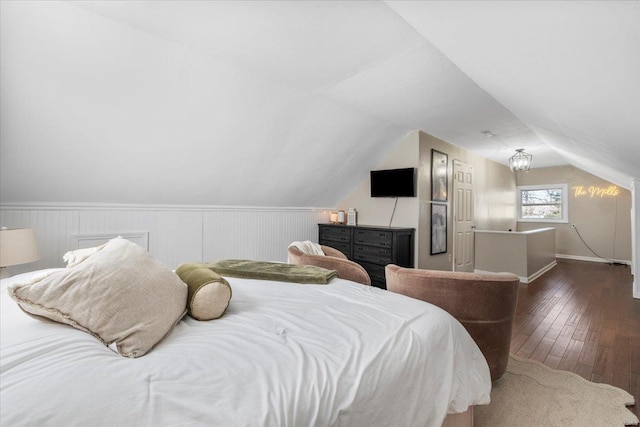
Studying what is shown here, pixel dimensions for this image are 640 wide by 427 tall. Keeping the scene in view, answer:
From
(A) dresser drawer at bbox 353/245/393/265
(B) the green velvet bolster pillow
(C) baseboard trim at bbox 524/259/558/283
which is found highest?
(B) the green velvet bolster pillow

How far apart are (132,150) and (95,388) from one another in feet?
8.76

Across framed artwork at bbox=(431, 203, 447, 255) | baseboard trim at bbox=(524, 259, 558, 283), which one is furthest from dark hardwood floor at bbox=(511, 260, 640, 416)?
framed artwork at bbox=(431, 203, 447, 255)

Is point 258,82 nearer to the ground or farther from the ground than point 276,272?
farther from the ground

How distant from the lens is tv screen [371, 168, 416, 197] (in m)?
4.34

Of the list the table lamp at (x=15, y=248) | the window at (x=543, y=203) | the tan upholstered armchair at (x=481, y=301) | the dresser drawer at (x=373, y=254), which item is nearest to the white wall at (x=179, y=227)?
the table lamp at (x=15, y=248)

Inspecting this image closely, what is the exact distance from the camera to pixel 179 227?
3695 millimetres

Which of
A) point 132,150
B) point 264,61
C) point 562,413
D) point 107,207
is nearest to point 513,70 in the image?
point 264,61

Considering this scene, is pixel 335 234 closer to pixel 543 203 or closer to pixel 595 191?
pixel 543 203

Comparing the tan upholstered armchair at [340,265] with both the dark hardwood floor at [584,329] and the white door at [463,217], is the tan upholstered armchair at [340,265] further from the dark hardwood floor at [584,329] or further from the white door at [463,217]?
the white door at [463,217]

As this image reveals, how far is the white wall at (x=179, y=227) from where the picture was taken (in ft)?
9.29

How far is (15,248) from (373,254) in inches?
147

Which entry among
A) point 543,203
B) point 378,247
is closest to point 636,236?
point 378,247

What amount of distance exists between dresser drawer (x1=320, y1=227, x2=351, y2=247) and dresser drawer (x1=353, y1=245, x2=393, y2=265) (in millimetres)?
242

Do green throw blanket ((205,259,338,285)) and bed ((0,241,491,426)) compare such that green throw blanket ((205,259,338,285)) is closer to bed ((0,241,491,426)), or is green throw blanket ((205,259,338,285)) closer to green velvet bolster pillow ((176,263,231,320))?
bed ((0,241,491,426))
